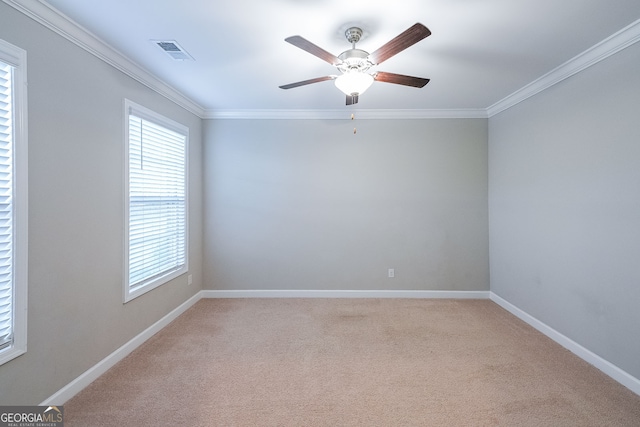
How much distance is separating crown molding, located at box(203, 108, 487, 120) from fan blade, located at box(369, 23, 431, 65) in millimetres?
2075

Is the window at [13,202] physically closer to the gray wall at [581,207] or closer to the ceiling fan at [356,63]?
the ceiling fan at [356,63]

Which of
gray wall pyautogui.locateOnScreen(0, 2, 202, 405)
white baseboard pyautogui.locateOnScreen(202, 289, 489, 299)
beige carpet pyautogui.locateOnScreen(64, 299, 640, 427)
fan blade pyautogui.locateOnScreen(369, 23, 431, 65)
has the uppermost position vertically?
fan blade pyautogui.locateOnScreen(369, 23, 431, 65)

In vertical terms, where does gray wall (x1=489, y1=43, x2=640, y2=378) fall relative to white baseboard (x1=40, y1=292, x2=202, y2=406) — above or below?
above

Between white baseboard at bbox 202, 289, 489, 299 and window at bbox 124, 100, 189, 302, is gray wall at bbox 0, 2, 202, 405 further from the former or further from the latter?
white baseboard at bbox 202, 289, 489, 299

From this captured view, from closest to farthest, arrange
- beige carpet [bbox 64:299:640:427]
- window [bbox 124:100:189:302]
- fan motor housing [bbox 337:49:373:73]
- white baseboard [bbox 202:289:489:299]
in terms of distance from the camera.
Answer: beige carpet [bbox 64:299:640:427] → fan motor housing [bbox 337:49:373:73] → window [bbox 124:100:189:302] → white baseboard [bbox 202:289:489:299]

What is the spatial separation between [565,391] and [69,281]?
3633 mm

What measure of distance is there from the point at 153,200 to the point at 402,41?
272cm

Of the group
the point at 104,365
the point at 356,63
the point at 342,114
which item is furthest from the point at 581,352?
the point at 104,365

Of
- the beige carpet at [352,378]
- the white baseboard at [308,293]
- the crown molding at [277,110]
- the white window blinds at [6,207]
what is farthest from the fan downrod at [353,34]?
the white baseboard at [308,293]

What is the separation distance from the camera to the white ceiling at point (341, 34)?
185 centimetres

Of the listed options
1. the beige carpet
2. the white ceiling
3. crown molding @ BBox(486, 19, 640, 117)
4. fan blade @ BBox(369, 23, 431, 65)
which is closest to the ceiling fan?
fan blade @ BBox(369, 23, 431, 65)

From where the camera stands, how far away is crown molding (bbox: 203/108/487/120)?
156 inches

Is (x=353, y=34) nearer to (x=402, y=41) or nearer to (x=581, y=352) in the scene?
(x=402, y=41)

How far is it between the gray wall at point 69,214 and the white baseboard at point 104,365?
46 millimetres
